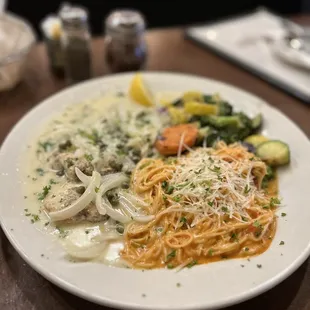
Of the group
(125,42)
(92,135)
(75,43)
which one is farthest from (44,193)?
(125,42)

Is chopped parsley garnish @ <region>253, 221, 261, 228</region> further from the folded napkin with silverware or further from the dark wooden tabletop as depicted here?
the folded napkin with silverware

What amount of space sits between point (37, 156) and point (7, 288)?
28.1 inches

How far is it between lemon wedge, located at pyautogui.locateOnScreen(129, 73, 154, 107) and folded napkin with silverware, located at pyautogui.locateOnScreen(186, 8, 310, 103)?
0.95 m

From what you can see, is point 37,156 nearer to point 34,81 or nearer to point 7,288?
point 7,288

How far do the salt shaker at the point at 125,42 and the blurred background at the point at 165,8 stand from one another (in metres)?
2.37

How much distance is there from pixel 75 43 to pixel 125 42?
35 centimetres

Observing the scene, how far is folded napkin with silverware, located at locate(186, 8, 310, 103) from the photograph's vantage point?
308 centimetres

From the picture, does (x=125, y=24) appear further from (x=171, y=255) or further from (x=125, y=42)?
(x=171, y=255)

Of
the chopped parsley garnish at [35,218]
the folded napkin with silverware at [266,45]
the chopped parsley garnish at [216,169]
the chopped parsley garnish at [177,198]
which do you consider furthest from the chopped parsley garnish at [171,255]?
the folded napkin with silverware at [266,45]

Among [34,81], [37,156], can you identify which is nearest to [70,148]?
[37,156]

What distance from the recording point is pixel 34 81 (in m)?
3.04

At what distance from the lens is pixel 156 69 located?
128 inches

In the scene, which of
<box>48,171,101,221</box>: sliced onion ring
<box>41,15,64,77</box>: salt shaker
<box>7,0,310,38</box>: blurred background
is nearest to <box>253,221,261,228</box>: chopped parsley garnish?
<box>48,171,101,221</box>: sliced onion ring

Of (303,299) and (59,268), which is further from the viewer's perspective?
(303,299)
